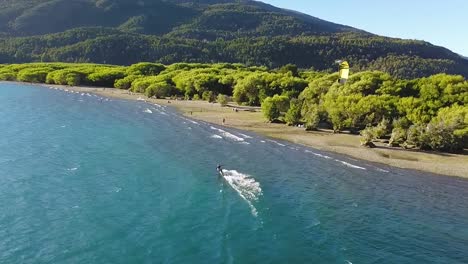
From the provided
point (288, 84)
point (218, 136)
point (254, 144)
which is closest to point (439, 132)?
point (254, 144)

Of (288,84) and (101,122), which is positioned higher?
(288,84)

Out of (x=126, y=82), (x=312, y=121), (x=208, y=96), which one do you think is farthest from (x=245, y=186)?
(x=126, y=82)

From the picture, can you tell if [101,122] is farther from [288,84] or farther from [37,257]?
[37,257]

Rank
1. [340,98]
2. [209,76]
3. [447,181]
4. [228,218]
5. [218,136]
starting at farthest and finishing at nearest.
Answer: [209,76], [340,98], [218,136], [447,181], [228,218]

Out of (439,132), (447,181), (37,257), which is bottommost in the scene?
(37,257)

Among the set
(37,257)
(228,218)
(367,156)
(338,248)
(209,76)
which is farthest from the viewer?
(209,76)

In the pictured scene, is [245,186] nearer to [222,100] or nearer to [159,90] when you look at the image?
[222,100]

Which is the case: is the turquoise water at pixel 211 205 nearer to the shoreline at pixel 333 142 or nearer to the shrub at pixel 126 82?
the shoreline at pixel 333 142

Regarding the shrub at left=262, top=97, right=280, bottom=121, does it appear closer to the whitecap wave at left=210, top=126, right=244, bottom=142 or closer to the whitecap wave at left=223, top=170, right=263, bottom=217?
the whitecap wave at left=210, top=126, right=244, bottom=142
